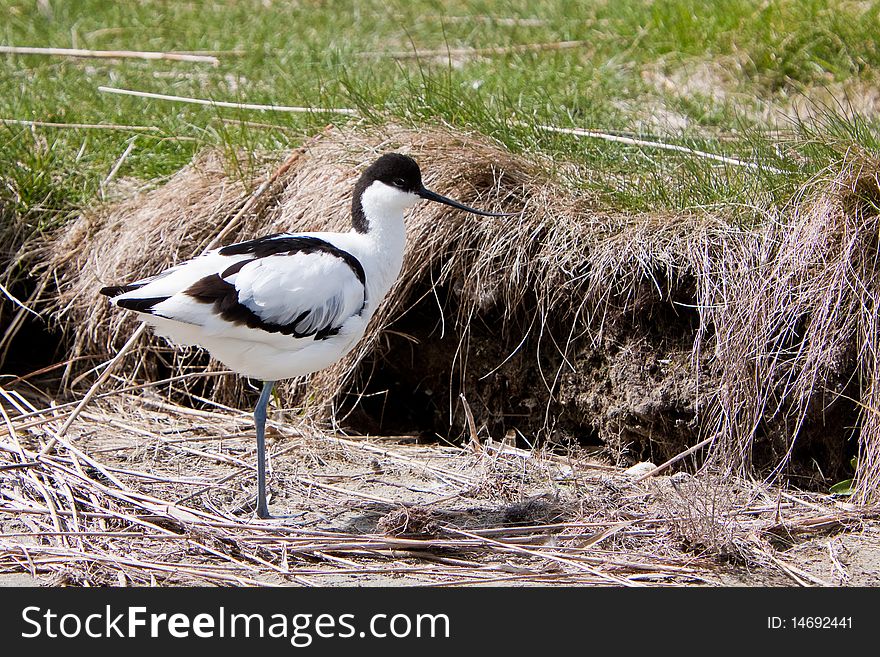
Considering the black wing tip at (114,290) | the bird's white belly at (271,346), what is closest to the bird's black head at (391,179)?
the bird's white belly at (271,346)

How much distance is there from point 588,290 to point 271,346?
1.18 m

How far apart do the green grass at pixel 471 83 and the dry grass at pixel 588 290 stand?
18cm

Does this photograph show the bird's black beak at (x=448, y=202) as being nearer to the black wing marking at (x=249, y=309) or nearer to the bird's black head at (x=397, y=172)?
the bird's black head at (x=397, y=172)

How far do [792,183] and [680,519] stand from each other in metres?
1.37

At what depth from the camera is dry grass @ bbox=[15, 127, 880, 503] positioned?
374 centimetres

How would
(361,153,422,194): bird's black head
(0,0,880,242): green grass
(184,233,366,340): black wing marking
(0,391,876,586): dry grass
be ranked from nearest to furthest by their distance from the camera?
(0,391,876,586): dry grass < (184,233,366,340): black wing marking < (361,153,422,194): bird's black head < (0,0,880,242): green grass

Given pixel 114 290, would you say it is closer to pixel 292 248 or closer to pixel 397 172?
pixel 292 248

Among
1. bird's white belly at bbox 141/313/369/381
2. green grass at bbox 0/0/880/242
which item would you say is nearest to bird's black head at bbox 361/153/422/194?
bird's white belly at bbox 141/313/369/381

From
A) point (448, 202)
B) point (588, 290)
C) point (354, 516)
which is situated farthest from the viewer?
point (588, 290)

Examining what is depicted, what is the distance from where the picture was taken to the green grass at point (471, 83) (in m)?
4.53

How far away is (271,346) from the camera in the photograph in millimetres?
3531

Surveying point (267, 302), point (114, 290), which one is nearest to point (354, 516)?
point (267, 302)

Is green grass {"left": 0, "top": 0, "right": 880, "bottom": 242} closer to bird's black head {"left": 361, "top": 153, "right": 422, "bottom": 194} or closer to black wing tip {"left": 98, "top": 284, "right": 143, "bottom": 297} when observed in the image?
bird's black head {"left": 361, "top": 153, "right": 422, "bottom": 194}

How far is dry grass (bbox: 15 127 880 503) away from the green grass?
0.18 metres
